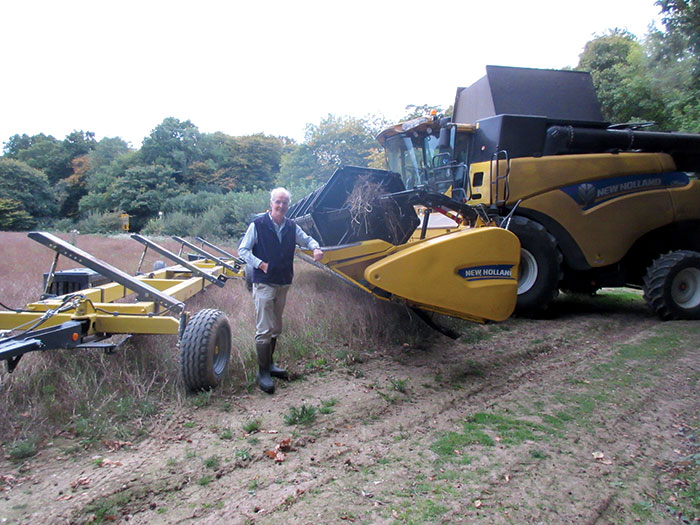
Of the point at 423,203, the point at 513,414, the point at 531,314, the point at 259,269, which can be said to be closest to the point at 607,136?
the point at 531,314

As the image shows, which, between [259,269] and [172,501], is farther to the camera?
[259,269]

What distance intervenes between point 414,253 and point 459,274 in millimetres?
497

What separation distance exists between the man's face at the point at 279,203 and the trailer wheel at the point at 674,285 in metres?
6.25

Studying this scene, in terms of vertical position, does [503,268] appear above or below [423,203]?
below

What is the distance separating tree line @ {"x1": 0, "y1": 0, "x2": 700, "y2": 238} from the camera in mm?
12289

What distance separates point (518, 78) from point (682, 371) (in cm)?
512

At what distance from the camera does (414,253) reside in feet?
14.5

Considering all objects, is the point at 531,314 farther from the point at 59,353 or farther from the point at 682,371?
the point at 59,353

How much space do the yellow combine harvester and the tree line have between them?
4644 millimetres

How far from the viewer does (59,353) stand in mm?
3896

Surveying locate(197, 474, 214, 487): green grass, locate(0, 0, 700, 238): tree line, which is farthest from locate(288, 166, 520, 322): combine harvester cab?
locate(0, 0, 700, 238): tree line

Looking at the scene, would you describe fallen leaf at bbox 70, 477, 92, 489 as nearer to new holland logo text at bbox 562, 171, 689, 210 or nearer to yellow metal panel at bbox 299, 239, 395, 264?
yellow metal panel at bbox 299, 239, 395, 264

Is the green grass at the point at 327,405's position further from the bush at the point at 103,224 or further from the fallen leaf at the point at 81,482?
the bush at the point at 103,224

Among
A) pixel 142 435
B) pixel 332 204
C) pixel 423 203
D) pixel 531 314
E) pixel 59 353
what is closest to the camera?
pixel 142 435
